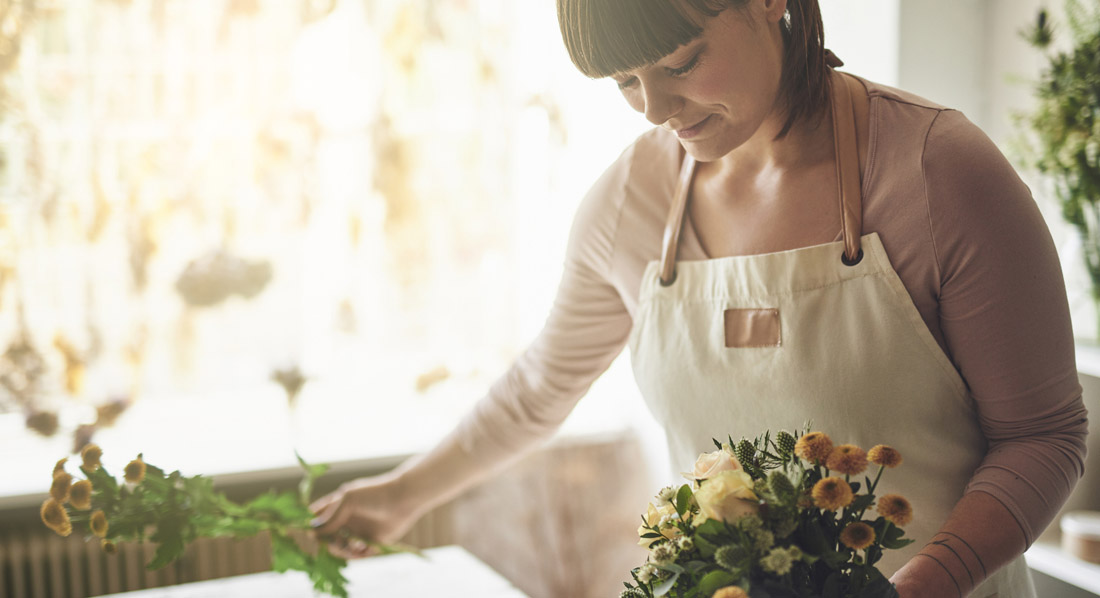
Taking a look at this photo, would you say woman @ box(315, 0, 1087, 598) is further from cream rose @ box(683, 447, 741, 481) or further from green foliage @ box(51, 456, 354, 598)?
green foliage @ box(51, 456, 354, 598)

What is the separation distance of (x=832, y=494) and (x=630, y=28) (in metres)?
0.50

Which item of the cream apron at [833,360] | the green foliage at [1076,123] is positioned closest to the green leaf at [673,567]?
the cream apron at [833,360]

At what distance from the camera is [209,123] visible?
249 centimetres

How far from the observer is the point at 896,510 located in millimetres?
725

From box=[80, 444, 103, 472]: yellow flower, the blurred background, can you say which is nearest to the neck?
box=[80, 444, 103, 472]: yellow flower

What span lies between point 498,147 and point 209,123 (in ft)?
2.85

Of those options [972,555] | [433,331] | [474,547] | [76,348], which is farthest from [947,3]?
[76,348]

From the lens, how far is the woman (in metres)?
0.89

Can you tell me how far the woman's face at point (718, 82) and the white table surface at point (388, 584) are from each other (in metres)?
0.96

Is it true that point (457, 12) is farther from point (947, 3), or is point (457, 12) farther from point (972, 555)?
point (972, 555)

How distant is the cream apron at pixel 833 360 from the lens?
3.22 feet

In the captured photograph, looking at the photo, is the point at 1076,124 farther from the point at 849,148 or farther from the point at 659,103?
the point at 659,103

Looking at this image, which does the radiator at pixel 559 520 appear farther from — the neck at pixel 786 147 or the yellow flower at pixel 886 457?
the yellow flower at pixel 886 457

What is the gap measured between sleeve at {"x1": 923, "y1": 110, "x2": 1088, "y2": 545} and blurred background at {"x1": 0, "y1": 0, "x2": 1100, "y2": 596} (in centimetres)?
182
